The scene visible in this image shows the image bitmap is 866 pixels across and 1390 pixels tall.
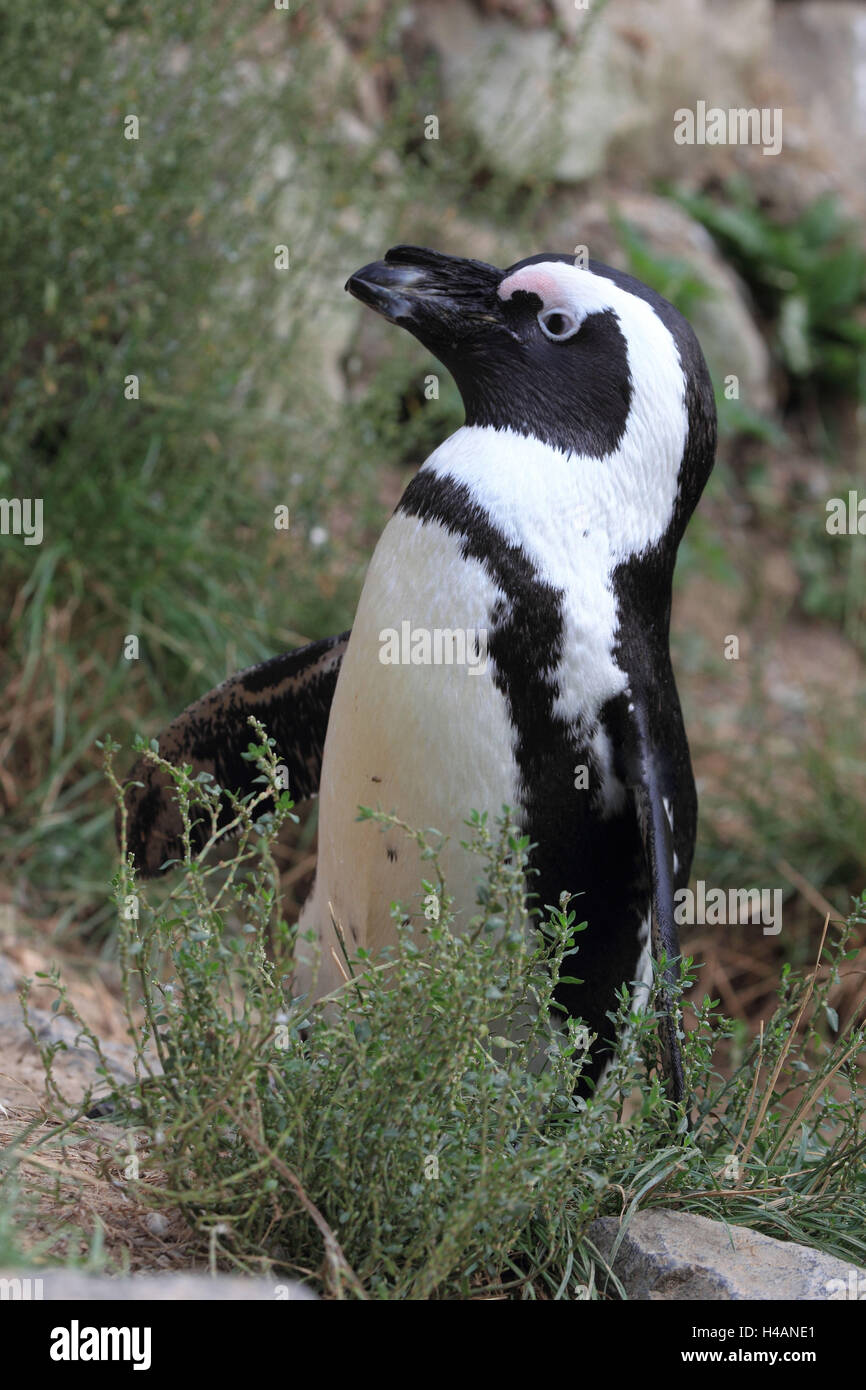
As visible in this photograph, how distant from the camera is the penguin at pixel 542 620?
2.02m

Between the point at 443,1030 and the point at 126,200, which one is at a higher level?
the point at 126,200

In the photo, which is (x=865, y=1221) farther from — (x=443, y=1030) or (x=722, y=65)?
(x=722, y=65)

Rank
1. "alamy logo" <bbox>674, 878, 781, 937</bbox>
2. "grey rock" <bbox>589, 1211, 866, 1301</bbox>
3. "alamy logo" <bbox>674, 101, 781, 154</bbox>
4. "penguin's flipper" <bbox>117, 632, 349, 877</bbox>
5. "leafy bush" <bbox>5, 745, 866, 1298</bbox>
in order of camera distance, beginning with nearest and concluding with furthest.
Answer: "leafy bush" <bbox>5, 745, 866, 1298</bbox> → "grey rock" <bbox>589, 1211, 866, 1301</bbox> → "penguin's flipper" <bbox>117, 632, 349, 877</bbox> → "alamy logo" <bbox>674, 878, 781, 937</bbox> → "alamy logo" <bbox>674, 101, 781, 154</bbox>

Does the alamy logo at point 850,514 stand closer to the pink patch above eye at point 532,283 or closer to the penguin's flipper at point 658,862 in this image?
the pink patch above eye at point 532,283

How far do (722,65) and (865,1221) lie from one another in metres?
8.23

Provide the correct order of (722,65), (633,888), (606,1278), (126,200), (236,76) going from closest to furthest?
(606,1278), (633,888), (126,200), (236,76), (722,65)

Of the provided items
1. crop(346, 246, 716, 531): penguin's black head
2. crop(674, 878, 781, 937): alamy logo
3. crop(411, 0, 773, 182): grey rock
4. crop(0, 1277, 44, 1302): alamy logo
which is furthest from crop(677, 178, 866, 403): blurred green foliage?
crop(0, 1277, 44, 1302): alamy logo

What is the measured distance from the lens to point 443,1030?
1576mm

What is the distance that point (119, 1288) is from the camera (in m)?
1.34

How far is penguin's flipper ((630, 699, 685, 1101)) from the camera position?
1944 millimetres
